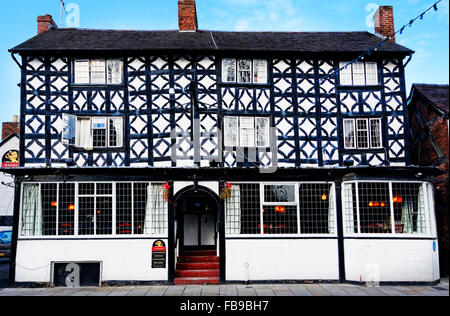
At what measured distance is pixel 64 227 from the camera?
12.7 m

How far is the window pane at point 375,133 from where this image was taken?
13836 millimetres

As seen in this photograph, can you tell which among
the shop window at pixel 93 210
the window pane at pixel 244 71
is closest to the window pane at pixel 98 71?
the shop window at pixel 93 210

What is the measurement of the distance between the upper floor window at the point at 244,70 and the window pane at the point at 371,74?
4026 mm

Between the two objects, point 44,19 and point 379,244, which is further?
point 44,19

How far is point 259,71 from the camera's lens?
1394 cm

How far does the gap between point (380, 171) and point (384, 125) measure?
2.10 m

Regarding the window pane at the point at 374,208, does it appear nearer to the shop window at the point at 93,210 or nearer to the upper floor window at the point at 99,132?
the shop window at the point at 93,210

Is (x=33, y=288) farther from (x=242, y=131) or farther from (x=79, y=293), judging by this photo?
(x=242, y=131)

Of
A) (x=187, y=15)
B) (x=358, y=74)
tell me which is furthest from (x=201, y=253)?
(x=187, y=15)

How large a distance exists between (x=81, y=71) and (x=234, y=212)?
776 centimetres

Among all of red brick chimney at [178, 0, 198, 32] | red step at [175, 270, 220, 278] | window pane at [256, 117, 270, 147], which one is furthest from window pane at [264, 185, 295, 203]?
red brick chimney at [178, 0, 198, 32]

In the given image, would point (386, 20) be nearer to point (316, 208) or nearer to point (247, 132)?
point (247, 132)
